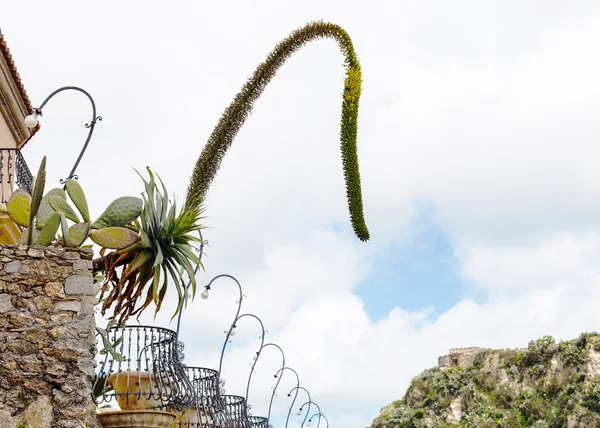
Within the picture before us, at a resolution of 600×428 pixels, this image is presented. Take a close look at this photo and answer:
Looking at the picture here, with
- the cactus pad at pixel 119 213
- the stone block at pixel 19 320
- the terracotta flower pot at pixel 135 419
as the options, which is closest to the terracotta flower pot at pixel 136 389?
the terracotta flower pot at pixel 135 419

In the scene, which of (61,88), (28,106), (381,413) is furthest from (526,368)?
(61,88)

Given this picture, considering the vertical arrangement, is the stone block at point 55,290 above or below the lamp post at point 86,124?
below

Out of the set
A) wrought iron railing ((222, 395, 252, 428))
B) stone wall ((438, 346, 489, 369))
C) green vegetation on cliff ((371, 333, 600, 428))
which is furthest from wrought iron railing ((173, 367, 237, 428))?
stone wall ((438, 346, 489, 369))

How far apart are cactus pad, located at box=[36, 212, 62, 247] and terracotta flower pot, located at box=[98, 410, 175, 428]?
1.83 meters

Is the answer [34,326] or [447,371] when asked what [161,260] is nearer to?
[34,326]

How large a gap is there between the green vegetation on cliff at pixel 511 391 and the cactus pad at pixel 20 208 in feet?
134

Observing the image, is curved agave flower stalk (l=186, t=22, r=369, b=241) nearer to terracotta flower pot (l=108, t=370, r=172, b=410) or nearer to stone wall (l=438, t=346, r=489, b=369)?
terracotta flower pot (l=108, t=370, r=172, b=410)

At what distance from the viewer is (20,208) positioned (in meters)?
8.17

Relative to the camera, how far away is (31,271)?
7.29m

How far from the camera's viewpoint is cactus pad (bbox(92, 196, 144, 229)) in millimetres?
8664

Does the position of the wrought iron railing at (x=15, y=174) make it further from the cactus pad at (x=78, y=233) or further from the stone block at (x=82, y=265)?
the stone block at (x=82, y=265)

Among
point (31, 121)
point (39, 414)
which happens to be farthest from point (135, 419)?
point (31, 121)

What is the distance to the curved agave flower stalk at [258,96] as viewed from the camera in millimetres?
9641

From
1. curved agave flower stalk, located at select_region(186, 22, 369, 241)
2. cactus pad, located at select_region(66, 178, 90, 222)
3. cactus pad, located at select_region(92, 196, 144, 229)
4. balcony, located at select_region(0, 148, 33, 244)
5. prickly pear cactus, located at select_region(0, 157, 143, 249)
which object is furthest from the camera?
balcony, located at select_region(0, 148, 33, 244)
